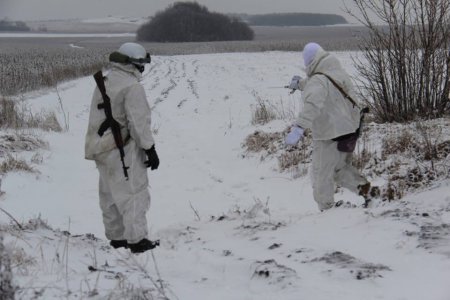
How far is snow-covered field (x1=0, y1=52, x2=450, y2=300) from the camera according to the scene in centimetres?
306

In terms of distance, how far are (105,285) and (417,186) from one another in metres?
4.04

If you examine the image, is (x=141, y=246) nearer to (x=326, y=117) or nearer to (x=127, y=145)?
(x=127, y=145)

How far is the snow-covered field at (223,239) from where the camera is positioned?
3.06m

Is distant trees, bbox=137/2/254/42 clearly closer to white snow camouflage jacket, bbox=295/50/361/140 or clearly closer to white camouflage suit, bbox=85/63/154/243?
white snow camouflage jacket, bbox=295/50/361/140

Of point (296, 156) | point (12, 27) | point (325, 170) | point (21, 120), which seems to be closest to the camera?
point (325, 170)

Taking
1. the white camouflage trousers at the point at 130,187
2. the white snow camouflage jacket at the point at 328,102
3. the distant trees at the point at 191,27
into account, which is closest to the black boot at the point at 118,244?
the white camouflage trousers at the point at 130,187

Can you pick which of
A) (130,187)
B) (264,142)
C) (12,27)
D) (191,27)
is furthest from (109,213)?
(12,27)

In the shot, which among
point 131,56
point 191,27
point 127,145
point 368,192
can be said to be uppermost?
point 191,27

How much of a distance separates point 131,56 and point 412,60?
18.6 feet

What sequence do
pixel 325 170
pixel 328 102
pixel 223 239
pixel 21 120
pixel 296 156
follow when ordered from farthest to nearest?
pixel 21 120 → pixel 296 156 → pixel 325 170 → pixel 328 102 → pixel 223 239

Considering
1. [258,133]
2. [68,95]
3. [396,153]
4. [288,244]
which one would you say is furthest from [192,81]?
[288,244]

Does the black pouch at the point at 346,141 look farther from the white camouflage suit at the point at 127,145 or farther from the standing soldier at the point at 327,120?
the white camouflage suit at the point at 127,145

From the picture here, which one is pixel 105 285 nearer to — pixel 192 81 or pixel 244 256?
pixel 244 256

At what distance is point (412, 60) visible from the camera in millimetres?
8758
